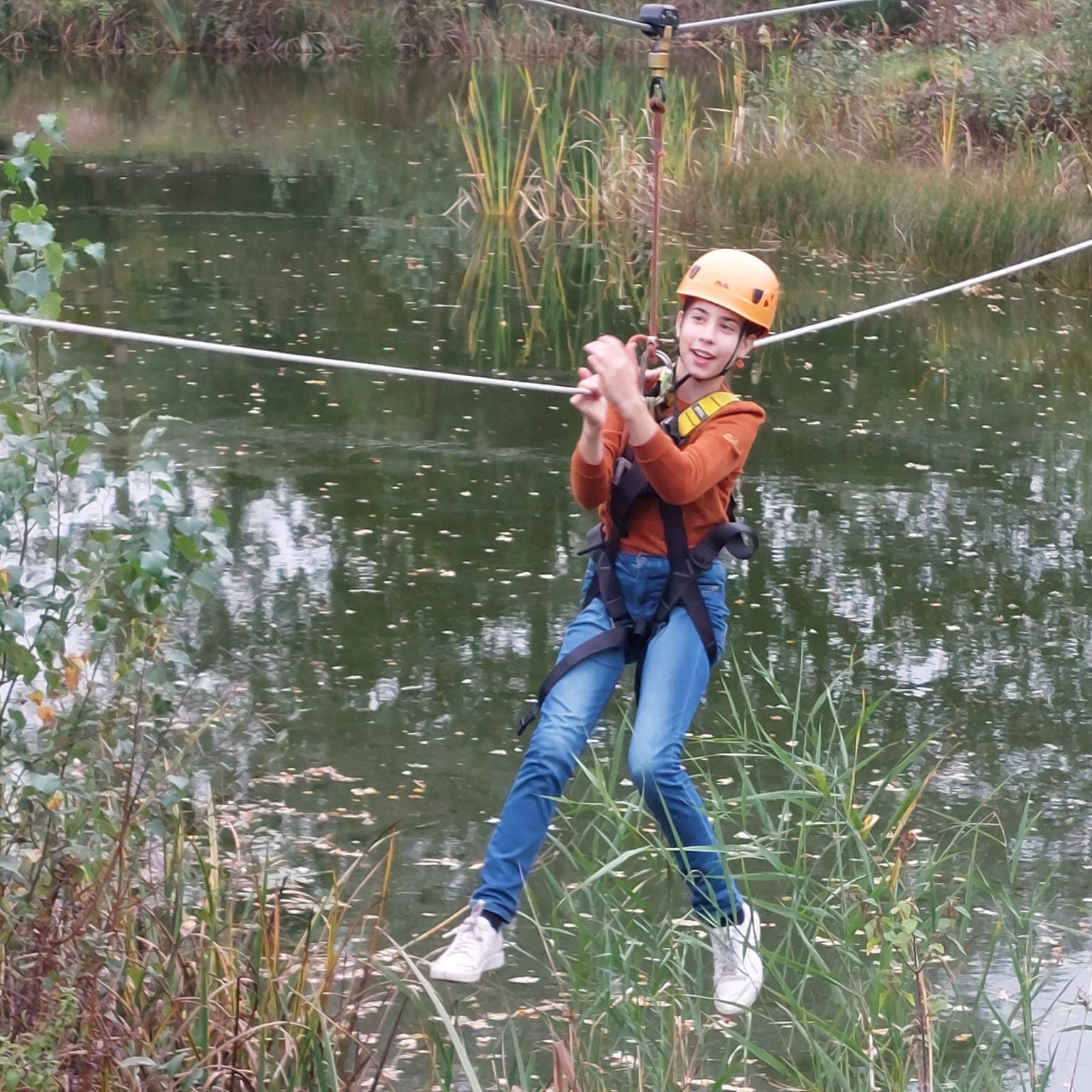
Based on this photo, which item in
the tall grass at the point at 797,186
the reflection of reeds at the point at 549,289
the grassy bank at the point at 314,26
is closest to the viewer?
the reflection of reeds at the point at 549,289

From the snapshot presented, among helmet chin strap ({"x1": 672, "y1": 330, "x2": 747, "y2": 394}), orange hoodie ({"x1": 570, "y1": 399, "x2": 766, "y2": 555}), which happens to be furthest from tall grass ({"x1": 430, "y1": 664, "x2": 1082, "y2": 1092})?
helmet chin strap ({"x1": 672, "y1": 330, "x2": 747, "y2": 394})

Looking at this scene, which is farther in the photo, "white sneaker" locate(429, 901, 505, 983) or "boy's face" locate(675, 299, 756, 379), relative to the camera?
"boy's face" locate(675, 299, 756, 379)

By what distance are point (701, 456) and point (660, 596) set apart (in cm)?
28

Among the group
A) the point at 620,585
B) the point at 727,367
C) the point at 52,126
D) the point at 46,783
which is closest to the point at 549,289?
the point at 727,367

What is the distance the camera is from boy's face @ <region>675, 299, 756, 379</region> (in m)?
3.54

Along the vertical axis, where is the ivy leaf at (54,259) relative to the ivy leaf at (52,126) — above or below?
below

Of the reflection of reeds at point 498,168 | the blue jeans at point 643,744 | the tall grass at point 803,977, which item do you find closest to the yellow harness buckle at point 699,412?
the blue jeans at point 643,744

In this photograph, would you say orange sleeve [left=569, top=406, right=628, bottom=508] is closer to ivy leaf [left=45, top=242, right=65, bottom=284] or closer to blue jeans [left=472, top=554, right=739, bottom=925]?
blue jeans [left=472, top=554, right=739, bottom=925]

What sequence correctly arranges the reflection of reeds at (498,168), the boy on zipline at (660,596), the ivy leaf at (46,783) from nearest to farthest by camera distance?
the ivy leaf at (46,783)
the boy on zipline at (660,596)
the reflection of reeds at (498,168)

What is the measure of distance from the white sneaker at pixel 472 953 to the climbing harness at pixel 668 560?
1.21ft

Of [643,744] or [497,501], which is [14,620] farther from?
[497,501]

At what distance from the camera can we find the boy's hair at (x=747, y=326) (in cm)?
357

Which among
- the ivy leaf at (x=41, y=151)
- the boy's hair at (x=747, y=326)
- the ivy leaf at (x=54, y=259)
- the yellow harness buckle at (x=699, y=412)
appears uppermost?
the ivy leaf at (x=41, y=151)

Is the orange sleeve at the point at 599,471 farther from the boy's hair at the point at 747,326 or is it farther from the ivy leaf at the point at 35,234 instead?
the ivy leaf at the point at 35,234
